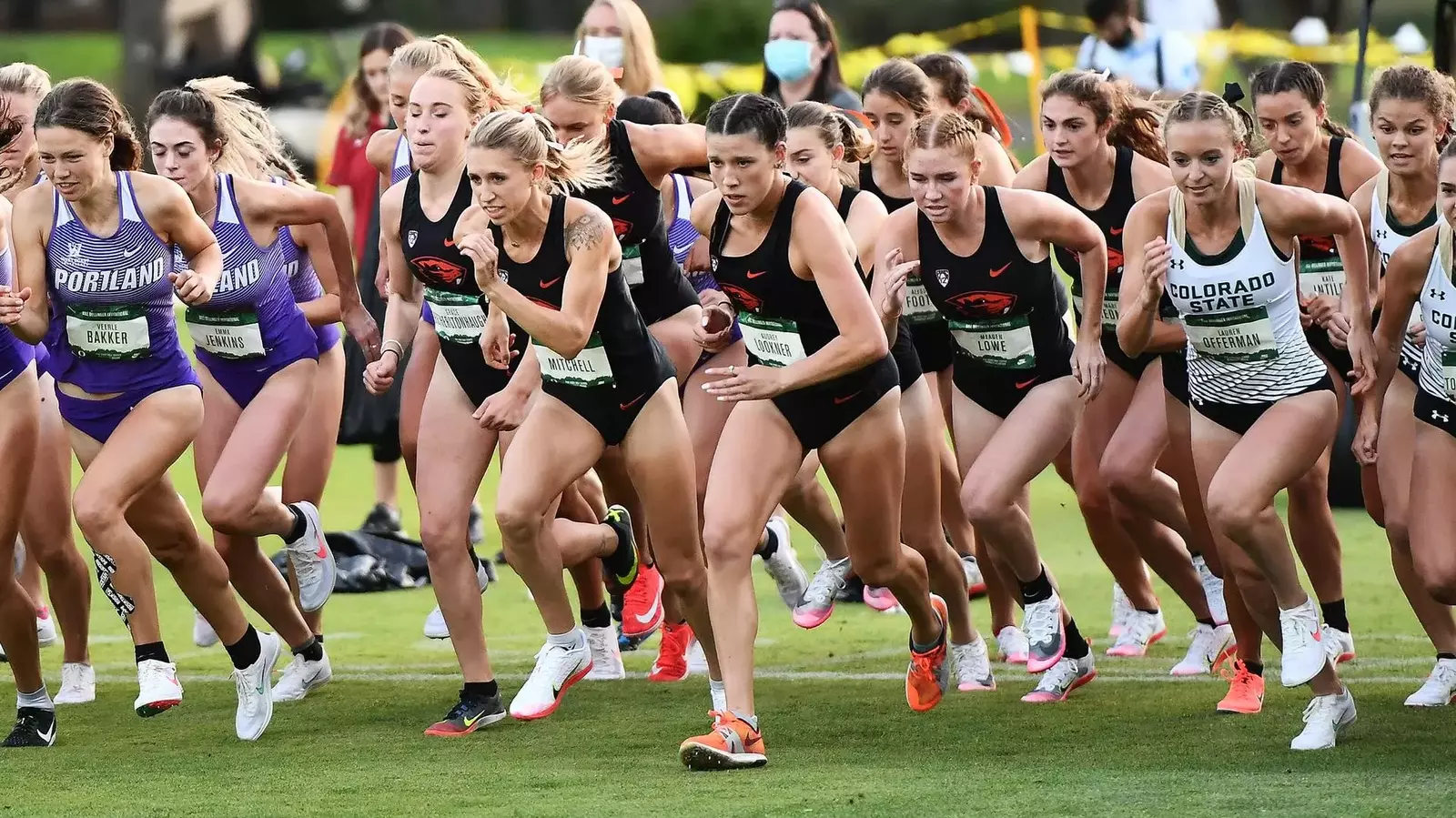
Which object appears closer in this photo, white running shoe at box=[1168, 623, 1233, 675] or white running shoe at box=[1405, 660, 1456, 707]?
white running shoe at box=[1405, 660, 1456, 707]

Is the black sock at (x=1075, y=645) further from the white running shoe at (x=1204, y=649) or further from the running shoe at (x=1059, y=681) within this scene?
the white running shoe at (x=1204, y=649)

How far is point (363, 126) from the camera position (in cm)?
966

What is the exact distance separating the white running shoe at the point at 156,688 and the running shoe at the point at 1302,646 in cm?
312

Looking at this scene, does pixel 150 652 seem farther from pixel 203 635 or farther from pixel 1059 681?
pixel 1059 681

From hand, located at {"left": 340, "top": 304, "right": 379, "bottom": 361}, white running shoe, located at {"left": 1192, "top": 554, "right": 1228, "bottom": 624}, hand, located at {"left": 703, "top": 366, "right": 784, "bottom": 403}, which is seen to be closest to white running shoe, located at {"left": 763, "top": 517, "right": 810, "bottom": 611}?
white running shoe, located at {"left": 1192, "top": 554, "right": 1228, "bottom": 624}

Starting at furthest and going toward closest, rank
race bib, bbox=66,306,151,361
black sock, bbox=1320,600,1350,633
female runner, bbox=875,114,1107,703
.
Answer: black sock, bbox=1320,600,1350,633, female runner, bbox=875,114,1107,703, race bib, bbox=66,306,151,361

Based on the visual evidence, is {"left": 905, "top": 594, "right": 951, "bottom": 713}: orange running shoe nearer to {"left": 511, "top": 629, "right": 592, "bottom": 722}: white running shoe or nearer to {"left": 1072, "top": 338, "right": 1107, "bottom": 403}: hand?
{"left": 1072, "top": 338, "right": 1107, "bottom": 403}: hand

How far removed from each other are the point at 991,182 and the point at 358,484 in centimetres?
638

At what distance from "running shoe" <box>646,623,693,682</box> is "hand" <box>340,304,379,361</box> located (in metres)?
1.39

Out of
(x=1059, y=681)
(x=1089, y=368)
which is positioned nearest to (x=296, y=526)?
(x=1059, y=681)

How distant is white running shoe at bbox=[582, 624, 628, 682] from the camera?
7043mm

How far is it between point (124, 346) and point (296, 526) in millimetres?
1076

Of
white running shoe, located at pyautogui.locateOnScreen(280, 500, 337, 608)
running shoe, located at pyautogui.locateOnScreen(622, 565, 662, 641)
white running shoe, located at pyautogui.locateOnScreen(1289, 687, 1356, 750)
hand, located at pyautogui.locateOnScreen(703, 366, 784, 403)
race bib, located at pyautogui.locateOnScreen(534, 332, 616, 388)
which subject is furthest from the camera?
running shoe, located at pyautogui.locateOnScreen(622, 565, 662, 641)

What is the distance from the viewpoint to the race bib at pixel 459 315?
20.4ft
